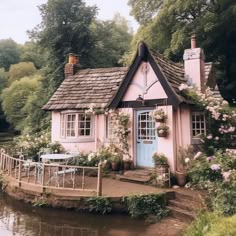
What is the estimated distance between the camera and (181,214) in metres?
8.53

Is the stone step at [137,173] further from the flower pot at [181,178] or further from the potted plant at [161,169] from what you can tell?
the flower pot at [181,178]

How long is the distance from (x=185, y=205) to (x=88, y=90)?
29.0ft

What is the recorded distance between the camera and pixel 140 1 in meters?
28.0

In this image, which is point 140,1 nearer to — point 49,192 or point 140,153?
point 140,153

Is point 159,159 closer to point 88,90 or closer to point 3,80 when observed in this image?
point 88,90

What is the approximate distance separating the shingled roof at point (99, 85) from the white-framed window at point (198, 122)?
1.44m

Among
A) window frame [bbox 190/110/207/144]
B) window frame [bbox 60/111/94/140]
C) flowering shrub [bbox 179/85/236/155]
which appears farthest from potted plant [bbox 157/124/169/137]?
window frame [bbox 60/111/94/140]

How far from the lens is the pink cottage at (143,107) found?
11.7m

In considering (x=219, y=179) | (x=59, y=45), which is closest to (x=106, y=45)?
(x=59, y=45)

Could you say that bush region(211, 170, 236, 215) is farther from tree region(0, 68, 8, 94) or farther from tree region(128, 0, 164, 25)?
tree region(0, 68, 8, 94)

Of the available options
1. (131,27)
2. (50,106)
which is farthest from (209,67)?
(131,27)

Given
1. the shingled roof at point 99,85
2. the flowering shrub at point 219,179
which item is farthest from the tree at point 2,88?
the flowering shrub at point 219,179

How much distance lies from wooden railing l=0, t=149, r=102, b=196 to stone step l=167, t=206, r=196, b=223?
2.32 m

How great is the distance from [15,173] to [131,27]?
45.0 metres
